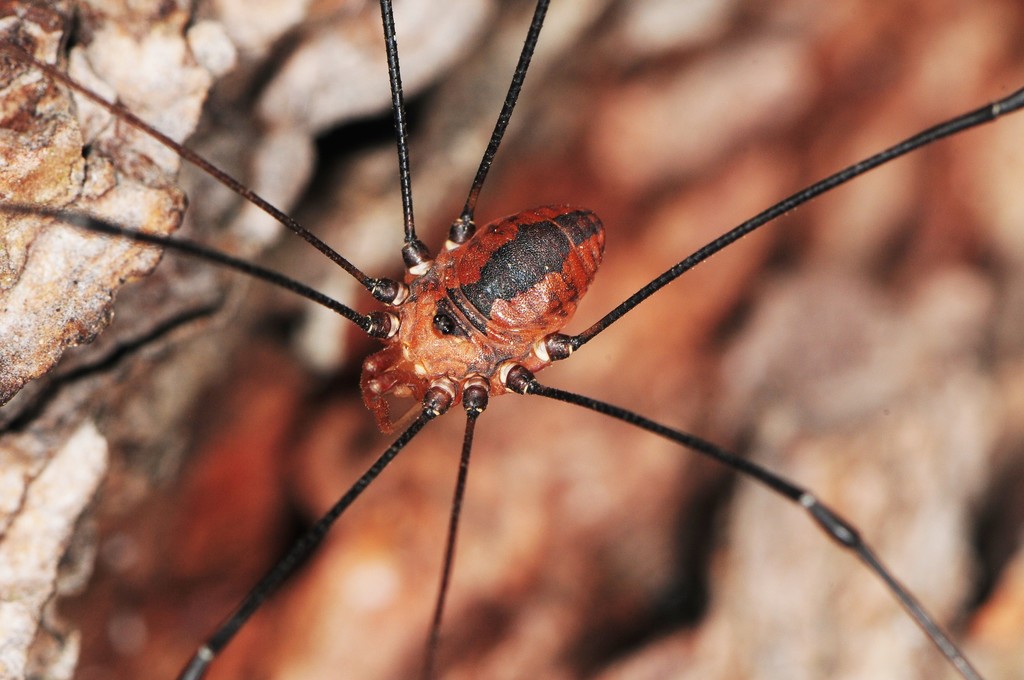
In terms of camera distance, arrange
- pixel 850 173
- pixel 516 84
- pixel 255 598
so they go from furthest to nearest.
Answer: pixel 516 84 → pixel 850 173 → pixel 255 598

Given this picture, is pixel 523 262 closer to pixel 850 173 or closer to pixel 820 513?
pixel 850 173

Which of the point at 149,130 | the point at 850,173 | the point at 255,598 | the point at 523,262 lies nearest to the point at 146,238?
the point at 149,130

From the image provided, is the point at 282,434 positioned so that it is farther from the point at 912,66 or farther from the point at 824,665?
the point at 912,66

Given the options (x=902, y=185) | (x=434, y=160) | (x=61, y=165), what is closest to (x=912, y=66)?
(x=902, y=185)

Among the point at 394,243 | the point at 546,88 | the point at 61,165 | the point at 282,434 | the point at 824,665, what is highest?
the point at 546,88

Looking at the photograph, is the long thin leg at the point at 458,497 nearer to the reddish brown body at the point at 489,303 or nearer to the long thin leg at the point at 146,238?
the reddish brown body at the point at 489,303

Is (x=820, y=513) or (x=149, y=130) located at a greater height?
(x=149, y=130)

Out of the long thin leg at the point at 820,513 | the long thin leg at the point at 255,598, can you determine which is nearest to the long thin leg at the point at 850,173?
the long thin leg at the point at 820,513
